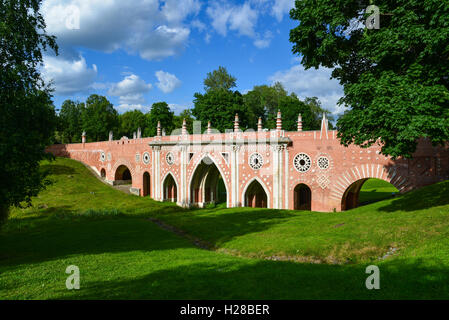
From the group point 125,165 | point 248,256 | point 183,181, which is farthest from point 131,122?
point 248,256

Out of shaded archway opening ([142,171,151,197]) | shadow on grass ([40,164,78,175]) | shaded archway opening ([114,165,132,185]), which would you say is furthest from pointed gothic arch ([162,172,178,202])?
shadow on grass ([40,164,78,175])

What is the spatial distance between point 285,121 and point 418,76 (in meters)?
42.4

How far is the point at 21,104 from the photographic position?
1224cm

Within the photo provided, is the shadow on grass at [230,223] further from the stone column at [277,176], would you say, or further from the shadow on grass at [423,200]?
the shadow on grass at [423,200]

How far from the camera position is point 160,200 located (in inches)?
1575

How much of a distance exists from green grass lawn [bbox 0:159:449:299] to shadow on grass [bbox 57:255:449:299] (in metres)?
0.03

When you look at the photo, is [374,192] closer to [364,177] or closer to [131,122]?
[364,177]

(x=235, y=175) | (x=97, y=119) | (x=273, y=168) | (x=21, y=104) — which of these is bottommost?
(x=235, y=175)

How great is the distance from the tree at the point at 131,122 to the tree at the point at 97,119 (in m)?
5.93

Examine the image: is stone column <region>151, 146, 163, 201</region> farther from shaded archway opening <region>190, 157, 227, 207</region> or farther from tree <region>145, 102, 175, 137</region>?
tree <region>145, 102, 175, 137</region>

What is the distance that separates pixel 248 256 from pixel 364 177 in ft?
46.0

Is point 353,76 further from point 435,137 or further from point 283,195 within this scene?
point 283,195

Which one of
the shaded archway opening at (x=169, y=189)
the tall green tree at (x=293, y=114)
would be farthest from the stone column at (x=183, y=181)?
the tall green tree at (x=293, y=114)
